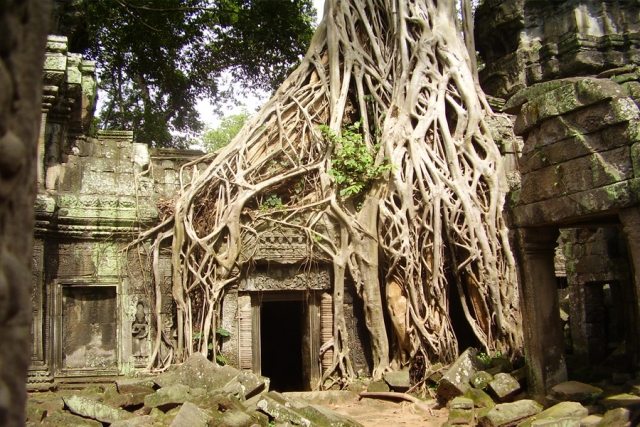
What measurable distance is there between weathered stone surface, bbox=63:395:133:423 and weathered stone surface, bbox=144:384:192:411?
0.26 m

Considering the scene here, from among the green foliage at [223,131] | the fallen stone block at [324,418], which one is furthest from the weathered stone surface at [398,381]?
the green foliage at [223,131]

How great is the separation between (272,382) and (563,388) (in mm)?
7042

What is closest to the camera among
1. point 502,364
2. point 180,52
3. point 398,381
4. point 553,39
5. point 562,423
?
point 562,423

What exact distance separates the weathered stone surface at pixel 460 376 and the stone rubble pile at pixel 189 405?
1297 millimetres

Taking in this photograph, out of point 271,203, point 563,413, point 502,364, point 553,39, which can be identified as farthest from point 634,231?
point 553,39

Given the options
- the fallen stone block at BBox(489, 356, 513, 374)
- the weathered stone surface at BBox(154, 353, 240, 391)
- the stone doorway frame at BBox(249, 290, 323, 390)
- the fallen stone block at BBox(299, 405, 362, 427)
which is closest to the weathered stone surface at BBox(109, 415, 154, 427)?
the weathered stone surface at BBox(154, 353, 240, 391)

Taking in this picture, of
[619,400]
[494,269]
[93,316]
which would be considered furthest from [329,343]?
[619,400]

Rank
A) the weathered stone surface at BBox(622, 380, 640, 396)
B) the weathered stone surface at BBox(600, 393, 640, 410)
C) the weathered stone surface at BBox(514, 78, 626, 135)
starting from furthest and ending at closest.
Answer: the weathered stone surface at BBox(514, 78, 626, 135), the weathered stone surface at BBox(622, 380, 640, 396), the weathered stone surface at BBox(600, 393, 640, 410)

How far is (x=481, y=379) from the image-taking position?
666cm

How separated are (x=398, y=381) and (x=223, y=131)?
21.6m

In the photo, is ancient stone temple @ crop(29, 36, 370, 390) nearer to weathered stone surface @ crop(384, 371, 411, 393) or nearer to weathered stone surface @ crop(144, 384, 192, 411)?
weathered stone surface @ crop(384, 371, 411, 393)

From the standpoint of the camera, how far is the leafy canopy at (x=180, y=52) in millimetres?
14094

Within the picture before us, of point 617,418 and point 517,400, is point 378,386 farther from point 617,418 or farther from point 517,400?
point 617,418

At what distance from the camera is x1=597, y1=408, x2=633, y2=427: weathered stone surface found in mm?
4668
